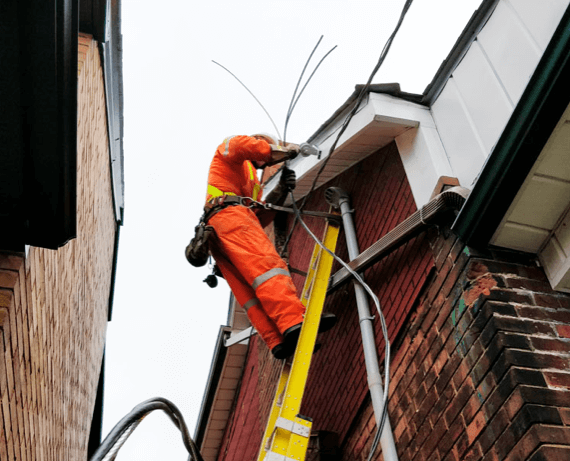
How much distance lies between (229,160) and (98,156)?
175 cm

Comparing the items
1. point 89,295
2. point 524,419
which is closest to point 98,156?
point 89,295

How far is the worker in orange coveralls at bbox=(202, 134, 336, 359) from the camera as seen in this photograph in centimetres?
400

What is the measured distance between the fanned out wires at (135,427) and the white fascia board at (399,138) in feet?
7.05

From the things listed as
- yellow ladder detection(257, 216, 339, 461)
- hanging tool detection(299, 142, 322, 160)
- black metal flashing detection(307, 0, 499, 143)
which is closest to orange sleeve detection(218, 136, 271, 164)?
hanging tool detection(299, 142, 322, 160)

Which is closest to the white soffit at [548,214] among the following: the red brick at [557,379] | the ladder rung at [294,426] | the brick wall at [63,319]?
the red brick at [557,379]

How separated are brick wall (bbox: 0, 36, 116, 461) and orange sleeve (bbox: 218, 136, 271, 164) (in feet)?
4.11

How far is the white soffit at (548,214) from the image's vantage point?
2.62 meters

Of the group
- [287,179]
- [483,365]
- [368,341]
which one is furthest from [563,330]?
[287,179]

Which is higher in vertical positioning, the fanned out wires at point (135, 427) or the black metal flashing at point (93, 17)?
the black metal flashing at point (93, 17)

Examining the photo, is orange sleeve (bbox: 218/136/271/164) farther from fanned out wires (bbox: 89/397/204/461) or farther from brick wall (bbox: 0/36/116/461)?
fanned out wires (bbox: 89/397/204/461)

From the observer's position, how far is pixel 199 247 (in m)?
4.45

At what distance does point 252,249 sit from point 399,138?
1451 millimetres

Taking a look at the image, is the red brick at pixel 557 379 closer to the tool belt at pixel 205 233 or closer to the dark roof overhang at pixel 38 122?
the dark roof overhang at pixel 38 122

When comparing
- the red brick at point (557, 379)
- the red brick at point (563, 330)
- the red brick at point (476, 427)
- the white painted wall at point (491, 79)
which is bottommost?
the red brick at point (476, 427)
